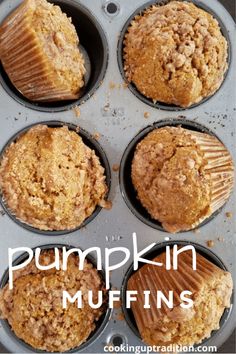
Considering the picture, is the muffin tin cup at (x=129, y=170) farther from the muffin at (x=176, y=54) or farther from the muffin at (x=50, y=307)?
the muffin at (x=50, y=307)

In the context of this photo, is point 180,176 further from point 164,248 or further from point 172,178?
point 164,248

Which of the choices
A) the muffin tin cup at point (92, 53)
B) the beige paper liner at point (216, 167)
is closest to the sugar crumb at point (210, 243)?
the beige paper liner at point (216, 167)

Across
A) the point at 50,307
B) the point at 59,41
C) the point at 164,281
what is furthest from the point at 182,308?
the point at 59,41

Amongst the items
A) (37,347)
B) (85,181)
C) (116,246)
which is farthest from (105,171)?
(37,347)

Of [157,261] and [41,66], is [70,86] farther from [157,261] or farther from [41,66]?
[157,261]

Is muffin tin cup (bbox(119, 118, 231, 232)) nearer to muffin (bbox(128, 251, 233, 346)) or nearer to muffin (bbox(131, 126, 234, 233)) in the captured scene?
muffin (bbox(131, 126, 234, 233))
